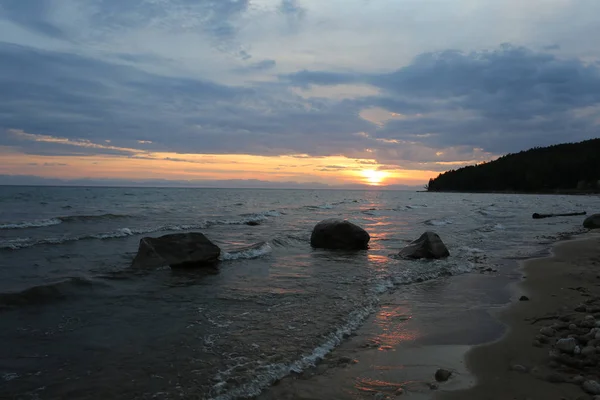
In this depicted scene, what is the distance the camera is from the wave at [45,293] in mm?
7300

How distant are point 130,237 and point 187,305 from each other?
11092 millimetres

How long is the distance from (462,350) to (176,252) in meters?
8.14

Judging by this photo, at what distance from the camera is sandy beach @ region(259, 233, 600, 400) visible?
159 inches

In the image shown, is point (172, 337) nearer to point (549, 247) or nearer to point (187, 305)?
point (187, 305)

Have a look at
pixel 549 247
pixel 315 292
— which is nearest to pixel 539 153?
pixel 549 247

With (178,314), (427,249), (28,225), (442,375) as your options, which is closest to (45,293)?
(178,314)

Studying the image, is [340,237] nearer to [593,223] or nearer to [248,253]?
[248,253]

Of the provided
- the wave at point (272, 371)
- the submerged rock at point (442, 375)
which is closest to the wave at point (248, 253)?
the wave at point (272, 371)

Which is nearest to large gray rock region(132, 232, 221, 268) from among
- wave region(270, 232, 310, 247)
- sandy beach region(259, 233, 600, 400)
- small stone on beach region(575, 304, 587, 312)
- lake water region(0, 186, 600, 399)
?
lake water region(0, 186, 600, 399)

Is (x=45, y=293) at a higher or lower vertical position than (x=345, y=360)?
lower

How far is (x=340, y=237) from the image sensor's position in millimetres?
15109

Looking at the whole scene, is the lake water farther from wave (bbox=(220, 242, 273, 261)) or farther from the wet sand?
the wet sand

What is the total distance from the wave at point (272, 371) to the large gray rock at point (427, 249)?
7373 millimetres

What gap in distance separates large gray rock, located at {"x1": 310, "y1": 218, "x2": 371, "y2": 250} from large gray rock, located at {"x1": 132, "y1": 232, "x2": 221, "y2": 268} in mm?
4690
